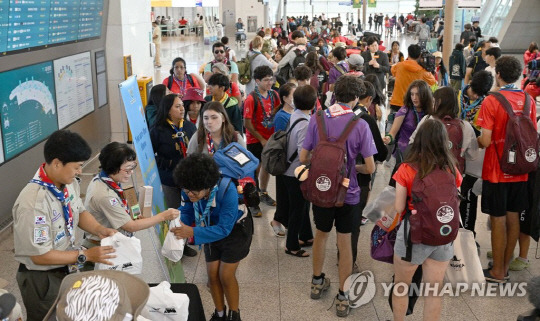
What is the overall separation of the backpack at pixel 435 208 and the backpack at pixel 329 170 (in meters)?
0.60

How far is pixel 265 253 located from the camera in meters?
4.97

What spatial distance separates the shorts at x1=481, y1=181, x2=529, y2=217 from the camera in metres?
4.16

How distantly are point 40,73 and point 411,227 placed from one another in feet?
15.3

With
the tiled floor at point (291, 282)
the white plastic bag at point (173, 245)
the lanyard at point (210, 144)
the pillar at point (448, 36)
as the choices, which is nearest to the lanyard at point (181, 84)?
the tiled floor at point (291, 282)

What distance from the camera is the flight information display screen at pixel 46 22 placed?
5.10 meters

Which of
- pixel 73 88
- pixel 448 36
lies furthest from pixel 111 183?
pixel 448 36

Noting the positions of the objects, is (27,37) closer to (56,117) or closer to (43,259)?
(56,117)

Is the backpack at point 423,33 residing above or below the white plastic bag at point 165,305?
above

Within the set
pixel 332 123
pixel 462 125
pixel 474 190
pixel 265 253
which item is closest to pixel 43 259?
pixel 332 123

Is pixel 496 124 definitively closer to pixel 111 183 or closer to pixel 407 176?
pixel 407 176

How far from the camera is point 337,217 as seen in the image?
3.79m

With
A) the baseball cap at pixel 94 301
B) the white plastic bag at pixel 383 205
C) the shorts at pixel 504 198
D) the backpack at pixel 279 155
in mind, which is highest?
the baseball cap at pixel 94 301

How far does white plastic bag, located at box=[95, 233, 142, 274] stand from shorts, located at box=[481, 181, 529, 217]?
111 inches

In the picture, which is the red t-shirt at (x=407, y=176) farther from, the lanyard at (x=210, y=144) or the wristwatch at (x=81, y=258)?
the wristwatch at (x=81, y=258)
